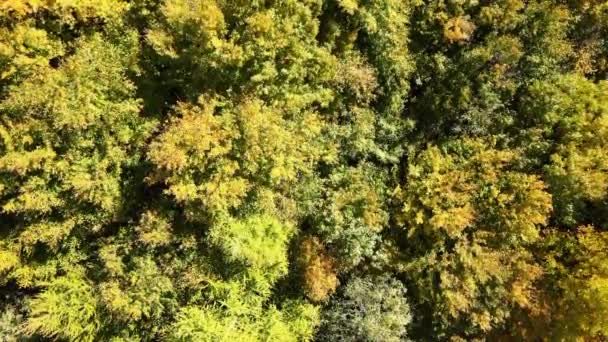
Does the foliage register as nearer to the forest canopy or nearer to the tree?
the forest canopy

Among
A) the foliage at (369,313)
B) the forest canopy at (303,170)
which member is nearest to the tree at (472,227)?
the forest canopy at (303,170)

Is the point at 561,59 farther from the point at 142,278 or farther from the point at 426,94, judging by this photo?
the point at 142,278

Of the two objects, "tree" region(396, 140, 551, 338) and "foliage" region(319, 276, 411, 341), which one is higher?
"tree" region(396, 140, 551, 338)

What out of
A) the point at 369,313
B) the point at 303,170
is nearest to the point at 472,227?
the point at 369,313

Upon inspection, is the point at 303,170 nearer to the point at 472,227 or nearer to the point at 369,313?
the point at 369,313

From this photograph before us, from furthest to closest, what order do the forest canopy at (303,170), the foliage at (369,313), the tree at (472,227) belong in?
the foliage at (369,313)
the tree at (472,227)
the forest canopy at (303,170)

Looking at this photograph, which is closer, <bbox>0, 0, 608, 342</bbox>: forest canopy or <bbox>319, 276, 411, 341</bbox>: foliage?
<bbox>0, 0, 608, 342</bbox>: forest canopy

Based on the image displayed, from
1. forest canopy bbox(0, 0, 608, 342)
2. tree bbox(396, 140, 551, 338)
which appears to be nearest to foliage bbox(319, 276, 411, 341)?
forest canopy bbox(0, 0, 608, 342)

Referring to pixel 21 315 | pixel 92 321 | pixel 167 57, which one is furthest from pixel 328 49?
pixel 21 315

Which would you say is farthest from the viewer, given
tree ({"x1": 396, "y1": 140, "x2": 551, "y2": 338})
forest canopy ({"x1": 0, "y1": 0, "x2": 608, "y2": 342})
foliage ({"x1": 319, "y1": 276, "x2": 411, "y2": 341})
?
foliage ({"x1": 319, "y1": 276, "x2": 411, "y2": 341})

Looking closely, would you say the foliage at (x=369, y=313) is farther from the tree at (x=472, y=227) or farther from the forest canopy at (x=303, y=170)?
the tree at (x=472, y=227)
